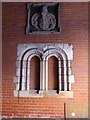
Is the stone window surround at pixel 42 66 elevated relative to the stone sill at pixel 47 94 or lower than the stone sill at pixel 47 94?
elevated

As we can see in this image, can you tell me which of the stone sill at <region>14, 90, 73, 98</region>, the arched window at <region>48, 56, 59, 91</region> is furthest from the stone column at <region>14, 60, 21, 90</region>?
the arched window at <region>48, 56, 59, 91</region>

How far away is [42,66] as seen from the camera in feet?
17.5

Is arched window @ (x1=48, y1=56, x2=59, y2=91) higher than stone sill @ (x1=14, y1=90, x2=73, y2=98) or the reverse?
higher

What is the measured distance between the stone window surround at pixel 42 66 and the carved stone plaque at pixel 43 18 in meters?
0.33

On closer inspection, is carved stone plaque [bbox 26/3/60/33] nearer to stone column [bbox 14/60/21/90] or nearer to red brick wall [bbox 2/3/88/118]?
red brick wall [bbox 2/3/88/118]

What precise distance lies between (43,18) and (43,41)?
1.53 feet

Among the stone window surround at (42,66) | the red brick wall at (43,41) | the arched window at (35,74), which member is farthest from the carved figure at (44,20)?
the arched window at (35,74)

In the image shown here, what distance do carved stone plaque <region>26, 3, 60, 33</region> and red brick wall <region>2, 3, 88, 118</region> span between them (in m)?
0.10

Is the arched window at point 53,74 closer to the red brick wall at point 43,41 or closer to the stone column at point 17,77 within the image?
the red brick wall at point 43,41

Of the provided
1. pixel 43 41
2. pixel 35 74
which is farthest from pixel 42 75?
Answer: pixel 43 41

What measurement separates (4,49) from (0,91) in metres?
0.86

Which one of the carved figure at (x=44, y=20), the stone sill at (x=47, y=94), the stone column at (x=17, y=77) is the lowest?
the stone sill at (x=47, y=94)

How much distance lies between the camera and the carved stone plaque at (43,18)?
541 cm

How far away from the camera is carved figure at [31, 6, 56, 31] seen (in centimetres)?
541
